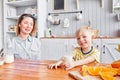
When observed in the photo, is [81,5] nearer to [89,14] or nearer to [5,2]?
[89,14]

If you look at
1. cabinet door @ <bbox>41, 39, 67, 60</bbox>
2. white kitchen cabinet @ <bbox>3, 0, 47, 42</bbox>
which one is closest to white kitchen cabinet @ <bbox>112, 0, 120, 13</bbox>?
cabinet door @ <bbox>41, 39, 67, 60</bbox>

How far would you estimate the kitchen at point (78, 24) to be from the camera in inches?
118

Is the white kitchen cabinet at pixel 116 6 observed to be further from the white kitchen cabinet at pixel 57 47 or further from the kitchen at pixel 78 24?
the white kitchen cabinet at pixel 57 47

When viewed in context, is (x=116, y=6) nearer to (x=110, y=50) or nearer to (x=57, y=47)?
(x=110, y=50)

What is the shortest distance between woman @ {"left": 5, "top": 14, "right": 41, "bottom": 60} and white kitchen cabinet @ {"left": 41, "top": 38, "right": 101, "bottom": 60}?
119 centimetres

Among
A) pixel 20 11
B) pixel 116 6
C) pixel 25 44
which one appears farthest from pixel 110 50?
pixel 20 11

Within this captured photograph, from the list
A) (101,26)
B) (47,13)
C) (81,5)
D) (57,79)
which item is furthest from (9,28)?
(57,79)

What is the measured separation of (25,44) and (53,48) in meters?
1.42

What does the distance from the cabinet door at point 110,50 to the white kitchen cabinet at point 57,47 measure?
50 cm

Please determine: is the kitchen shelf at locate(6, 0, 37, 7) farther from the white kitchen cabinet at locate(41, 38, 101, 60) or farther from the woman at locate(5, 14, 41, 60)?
the woman at locate(5, 14, 41, 60)

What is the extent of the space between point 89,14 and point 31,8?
1.28 meters

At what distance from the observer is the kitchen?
118 inches

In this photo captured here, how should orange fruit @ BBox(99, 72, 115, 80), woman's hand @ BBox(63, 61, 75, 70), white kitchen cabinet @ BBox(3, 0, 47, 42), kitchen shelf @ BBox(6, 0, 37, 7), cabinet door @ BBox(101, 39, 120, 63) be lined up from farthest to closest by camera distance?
kitchen shelf @ BBox(6, 0, 37, 7) → white kitchen cabinet @ BBox(3, 0, 47, 42) → cabinet door @ BBox(101, 39, 120, 63) → woman's hand @ BBox(63, 61, 75, 70) → orange fruit @ BBox(99, 72, 115, 80)

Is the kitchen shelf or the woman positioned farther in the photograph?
the kitchen shelf
